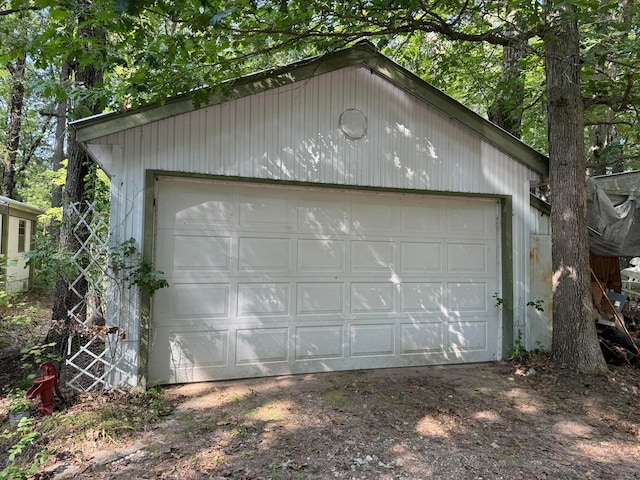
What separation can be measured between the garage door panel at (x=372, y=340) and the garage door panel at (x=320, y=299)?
365 mm

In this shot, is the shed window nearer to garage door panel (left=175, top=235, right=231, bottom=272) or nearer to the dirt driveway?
garage door panel (left=175, top=235, right=231, bottom=272)

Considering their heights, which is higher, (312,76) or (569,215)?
(312,76)

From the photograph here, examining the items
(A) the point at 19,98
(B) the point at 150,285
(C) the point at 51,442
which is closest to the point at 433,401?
(B) the point at 150,285

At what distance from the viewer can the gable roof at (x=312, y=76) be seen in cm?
416

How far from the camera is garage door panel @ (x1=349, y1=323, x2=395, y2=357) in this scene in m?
5.22

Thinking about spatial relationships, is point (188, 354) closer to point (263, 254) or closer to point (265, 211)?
point (263, 254)

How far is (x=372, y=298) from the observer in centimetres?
532

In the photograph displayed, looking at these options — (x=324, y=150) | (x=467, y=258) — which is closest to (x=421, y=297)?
(x=467, y=258)

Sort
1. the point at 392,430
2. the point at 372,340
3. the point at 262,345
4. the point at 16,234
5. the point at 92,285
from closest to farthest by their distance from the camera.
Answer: the point at 392,430
the point at 92,285
the point at 262,345
the point at 372,340
the point at 16,234

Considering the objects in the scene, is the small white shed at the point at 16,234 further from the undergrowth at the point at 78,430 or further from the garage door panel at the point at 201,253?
the undergrowth at the point at 78,430

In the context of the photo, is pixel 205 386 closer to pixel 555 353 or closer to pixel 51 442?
pixel 51 442

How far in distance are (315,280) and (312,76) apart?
248 cm

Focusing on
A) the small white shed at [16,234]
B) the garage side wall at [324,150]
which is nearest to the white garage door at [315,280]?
the garage side wall at [324,150]

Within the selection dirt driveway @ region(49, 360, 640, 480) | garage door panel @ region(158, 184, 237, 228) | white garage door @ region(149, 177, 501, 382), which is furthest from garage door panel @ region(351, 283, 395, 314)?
garage door panel @ region(158, 184, 237, 228)
